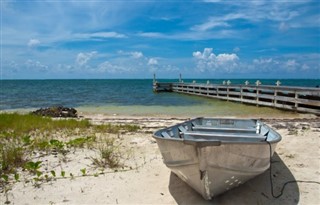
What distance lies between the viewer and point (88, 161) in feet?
20.5

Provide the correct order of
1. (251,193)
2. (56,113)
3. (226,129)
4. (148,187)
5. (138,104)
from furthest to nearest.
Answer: (138,104) → (56,113) → (226,129) → (148,187) → (251,193)

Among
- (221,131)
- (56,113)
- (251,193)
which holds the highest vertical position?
(221,131)

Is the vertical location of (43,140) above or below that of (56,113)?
above

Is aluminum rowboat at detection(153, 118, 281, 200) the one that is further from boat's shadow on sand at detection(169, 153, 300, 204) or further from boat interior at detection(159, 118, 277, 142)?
boat interior at detection(159, 118, 277, 142)

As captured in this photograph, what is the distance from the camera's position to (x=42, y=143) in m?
6.84

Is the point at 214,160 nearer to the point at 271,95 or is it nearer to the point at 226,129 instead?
the point at 226,129

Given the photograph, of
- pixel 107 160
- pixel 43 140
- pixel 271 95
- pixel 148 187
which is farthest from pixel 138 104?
pixel 148 187

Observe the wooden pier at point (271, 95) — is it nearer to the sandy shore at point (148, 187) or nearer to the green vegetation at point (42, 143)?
the sandy shore at point (148, 187)

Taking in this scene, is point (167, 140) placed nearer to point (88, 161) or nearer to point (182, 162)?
point (182, 162)

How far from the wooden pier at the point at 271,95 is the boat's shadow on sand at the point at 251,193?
412 inches

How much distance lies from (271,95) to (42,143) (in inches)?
580

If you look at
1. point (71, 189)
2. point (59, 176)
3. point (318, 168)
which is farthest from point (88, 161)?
point (318, 168)

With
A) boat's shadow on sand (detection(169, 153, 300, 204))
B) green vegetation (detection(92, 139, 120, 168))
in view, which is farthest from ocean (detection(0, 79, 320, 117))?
boat's shadow on sand (detection(169, 153, 300, 204))

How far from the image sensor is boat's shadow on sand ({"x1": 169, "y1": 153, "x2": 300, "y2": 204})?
15.2 ft
